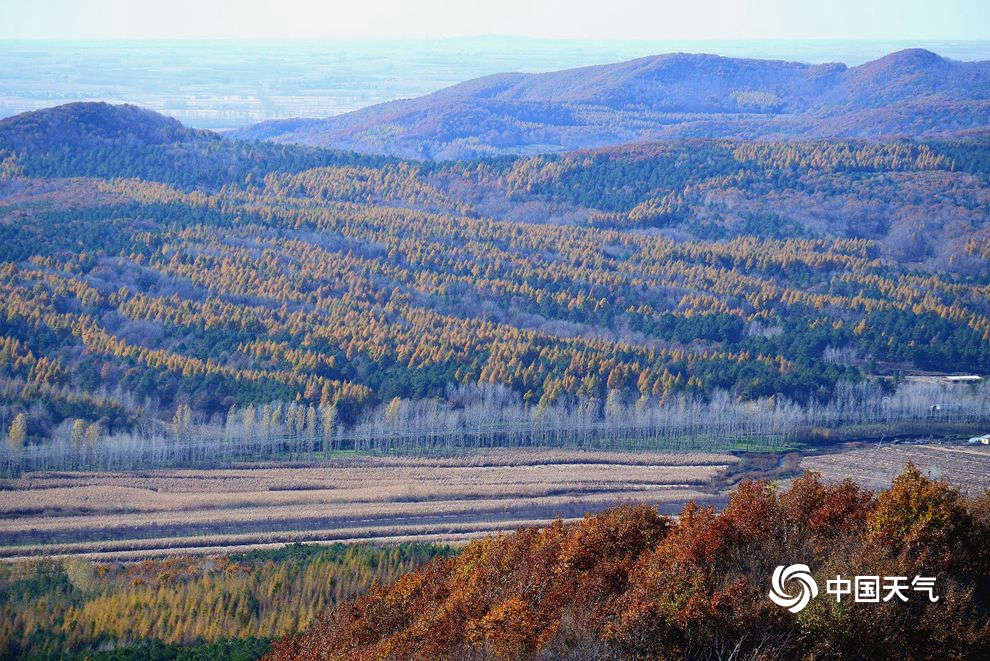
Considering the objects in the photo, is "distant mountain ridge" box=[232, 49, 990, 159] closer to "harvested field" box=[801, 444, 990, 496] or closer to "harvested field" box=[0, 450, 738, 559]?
"harvested field" box=[801, 444, 990, 496]

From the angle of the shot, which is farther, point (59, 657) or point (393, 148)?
point (393, 148)

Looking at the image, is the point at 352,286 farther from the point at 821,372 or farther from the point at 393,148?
the point at 393,148

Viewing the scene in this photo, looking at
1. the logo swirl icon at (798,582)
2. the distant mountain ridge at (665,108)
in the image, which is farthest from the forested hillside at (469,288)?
the distant mountain ridge at (665,108)

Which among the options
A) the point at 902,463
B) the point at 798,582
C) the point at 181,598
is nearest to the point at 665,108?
the point at 902,463

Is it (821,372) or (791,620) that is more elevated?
(791,620)

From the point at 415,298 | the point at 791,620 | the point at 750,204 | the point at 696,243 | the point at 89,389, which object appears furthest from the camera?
the point at 750,204

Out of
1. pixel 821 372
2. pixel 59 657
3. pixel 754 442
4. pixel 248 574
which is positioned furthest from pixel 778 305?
pixel 59 657

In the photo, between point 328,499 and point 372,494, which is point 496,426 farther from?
point 328,499

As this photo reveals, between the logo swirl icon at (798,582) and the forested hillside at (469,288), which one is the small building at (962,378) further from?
the logo swirl icon at (798,582)
